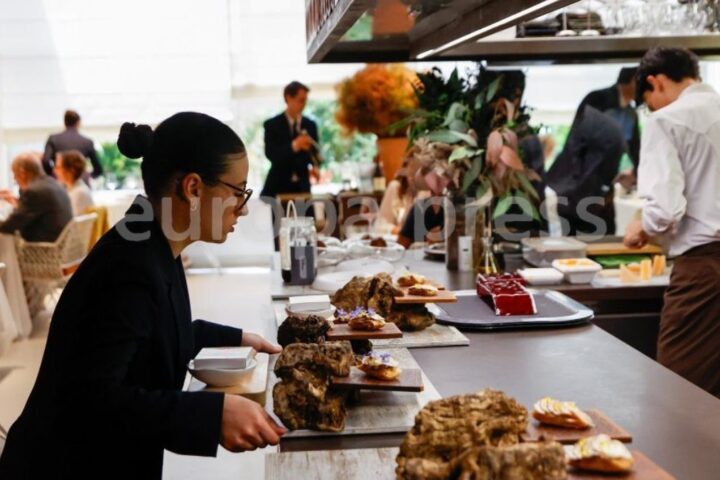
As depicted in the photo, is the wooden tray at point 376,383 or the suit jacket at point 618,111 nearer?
the wooden tray at point 376,383

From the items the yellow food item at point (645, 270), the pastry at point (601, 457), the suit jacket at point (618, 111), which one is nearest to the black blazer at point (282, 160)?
the suit jacket at point (618, 111)

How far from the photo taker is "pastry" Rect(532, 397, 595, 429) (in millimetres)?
1629

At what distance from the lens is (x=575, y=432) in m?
1.62

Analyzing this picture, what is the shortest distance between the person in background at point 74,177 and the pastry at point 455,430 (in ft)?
22.3

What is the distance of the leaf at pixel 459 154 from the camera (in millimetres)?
3488

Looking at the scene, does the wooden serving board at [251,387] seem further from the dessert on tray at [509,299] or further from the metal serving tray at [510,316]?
the dessert on tray at [509,299]

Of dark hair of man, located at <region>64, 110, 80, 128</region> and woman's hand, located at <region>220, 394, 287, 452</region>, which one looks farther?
dark hair of man, located at <region>64, 110, 80, 128</region>

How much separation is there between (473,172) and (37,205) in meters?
4.27

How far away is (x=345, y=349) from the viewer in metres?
1.92

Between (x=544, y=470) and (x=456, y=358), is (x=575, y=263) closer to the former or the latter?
(x=456, y=358)

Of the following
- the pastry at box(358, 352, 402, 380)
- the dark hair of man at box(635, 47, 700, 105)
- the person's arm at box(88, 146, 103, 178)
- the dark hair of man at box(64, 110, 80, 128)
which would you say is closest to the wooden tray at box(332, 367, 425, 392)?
the pastry at box(358, 352, 402, 380)

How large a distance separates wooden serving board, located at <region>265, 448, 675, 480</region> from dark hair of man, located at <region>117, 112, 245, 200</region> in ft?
1.97

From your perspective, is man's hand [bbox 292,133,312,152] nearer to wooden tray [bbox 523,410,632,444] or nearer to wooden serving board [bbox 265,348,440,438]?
wooden serving board [bbox 265,348,440,438]

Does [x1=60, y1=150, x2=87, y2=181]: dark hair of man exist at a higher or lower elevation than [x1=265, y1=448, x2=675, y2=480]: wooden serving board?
higher
